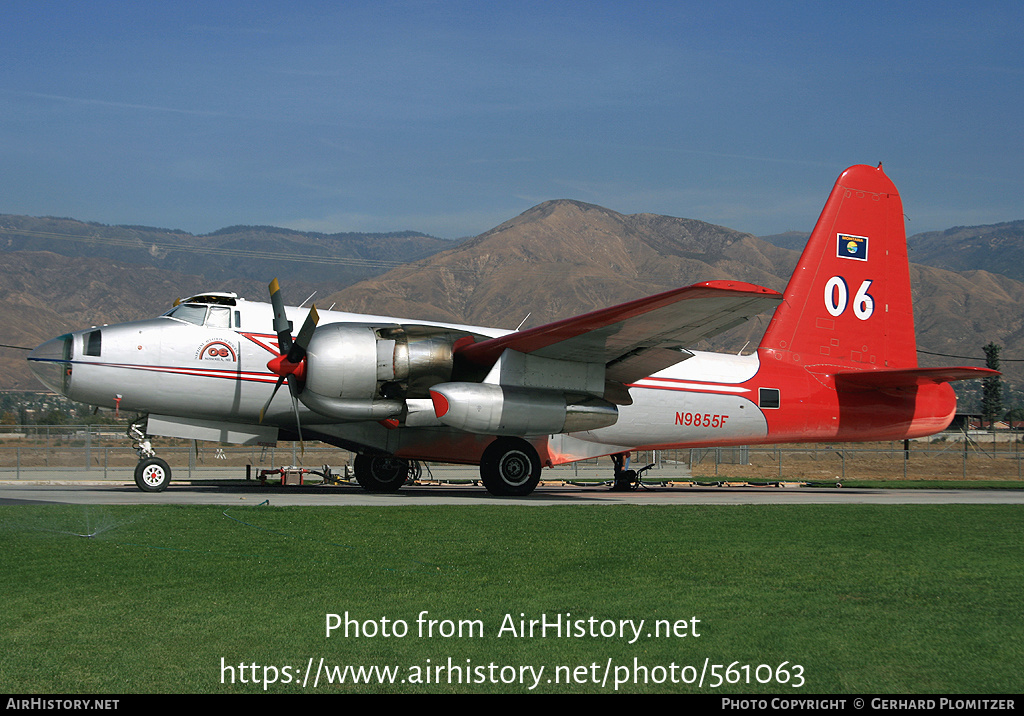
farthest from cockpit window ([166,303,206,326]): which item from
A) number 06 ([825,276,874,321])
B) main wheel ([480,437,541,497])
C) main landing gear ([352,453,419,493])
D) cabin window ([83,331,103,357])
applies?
number 06 ([825,276,874,321])

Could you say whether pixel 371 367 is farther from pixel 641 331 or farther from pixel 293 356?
pixel 641 331

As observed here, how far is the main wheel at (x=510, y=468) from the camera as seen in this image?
64.2 feet

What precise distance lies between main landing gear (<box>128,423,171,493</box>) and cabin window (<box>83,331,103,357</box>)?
171 cm

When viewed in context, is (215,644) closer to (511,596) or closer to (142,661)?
(142,661)

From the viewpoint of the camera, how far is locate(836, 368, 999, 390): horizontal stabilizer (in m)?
20.6

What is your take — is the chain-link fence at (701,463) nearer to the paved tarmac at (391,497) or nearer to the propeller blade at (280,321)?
the paved tarmac at (391,497)

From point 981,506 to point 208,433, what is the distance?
15263 mm

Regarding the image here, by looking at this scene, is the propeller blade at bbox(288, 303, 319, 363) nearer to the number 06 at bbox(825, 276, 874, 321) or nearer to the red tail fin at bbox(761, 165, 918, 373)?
the red tail fin at bbox(761, 165, 918, 373)

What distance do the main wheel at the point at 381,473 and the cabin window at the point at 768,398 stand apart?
863cm

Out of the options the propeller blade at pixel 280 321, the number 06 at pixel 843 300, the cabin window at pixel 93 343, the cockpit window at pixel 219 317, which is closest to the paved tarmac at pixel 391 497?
the cabin window at pixel 93 343

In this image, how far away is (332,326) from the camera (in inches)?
724

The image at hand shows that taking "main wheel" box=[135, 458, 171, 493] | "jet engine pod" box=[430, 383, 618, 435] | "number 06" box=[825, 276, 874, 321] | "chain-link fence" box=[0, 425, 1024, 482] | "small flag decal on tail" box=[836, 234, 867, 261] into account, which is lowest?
"chain-link fence" box=[0, 425, 1024, 482]

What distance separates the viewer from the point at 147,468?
1952 cm
